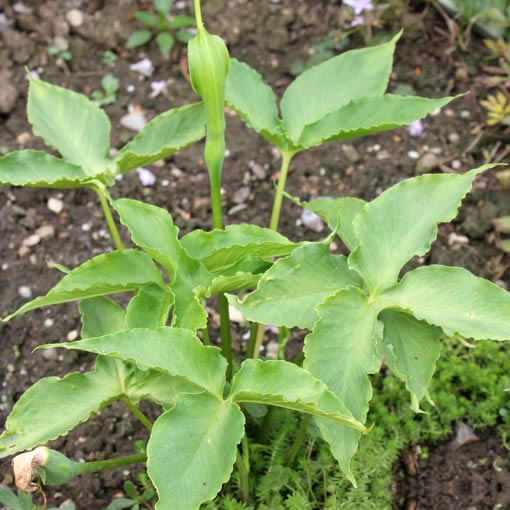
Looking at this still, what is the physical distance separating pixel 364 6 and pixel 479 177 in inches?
25.8

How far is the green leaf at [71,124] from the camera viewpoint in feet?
5.14

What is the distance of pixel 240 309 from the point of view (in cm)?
118

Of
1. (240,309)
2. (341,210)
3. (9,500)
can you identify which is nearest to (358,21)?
(341,210)

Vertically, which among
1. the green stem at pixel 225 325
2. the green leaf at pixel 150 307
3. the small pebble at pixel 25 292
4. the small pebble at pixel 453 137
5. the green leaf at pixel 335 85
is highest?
the green leaf at pixel 335 85

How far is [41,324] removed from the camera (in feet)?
6.68

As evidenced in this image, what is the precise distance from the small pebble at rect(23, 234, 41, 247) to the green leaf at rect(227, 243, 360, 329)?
1192 millimetres

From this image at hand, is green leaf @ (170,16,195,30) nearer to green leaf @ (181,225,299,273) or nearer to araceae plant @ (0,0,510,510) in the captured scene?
araceae plant @ (0,0,510,510)

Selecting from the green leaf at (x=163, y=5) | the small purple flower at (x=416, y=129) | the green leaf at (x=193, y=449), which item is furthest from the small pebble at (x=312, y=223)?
the green leaf at (x=193, y=449)

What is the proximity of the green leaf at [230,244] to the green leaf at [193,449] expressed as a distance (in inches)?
9.6

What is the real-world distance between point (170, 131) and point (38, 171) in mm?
278

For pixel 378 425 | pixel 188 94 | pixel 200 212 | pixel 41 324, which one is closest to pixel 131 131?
pixel 188 94

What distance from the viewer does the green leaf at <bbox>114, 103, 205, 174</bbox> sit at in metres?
1.52

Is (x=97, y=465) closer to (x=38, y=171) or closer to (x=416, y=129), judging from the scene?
(x=38, y=171)

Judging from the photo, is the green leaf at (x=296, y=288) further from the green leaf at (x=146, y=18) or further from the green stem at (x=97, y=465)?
the green leaf at (x=146, y=18)
